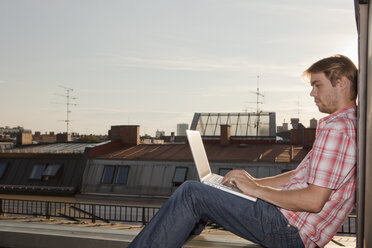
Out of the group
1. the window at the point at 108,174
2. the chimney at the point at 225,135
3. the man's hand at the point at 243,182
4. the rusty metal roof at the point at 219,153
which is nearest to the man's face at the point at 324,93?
the man's hand at the point at 243,182

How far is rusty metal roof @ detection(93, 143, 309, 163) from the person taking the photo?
63.9 ft

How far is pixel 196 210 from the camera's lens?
2467mm

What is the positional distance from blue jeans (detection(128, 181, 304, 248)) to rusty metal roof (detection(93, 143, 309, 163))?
16362 millimetres

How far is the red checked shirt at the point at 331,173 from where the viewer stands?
2.23 metres

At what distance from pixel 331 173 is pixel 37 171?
21588 mm

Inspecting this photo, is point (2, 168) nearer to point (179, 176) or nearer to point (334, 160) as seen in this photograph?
point (179, 176)

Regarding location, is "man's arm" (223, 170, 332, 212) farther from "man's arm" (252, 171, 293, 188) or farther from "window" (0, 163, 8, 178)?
"window" (0, 163, 8, 178)

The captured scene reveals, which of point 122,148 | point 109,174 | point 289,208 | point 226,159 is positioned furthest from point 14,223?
point 122,148

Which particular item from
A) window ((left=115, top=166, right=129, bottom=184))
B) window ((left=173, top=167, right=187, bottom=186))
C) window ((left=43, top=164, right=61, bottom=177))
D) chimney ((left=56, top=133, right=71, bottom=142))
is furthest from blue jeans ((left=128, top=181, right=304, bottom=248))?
chimney ((left=56, top=133, right=71, bottom=142))

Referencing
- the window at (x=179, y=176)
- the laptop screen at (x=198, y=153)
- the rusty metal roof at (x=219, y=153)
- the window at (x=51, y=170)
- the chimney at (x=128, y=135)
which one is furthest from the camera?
the chimney at (x=128, y=135)

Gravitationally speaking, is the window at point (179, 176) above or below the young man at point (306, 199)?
below

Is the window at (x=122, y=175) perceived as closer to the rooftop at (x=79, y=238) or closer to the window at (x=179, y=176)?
the window at (x=179, y=176)

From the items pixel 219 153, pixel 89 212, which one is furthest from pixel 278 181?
pixel 219 153

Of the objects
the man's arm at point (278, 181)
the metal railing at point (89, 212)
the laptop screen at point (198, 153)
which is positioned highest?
the laptop screen at point (198, 153)
